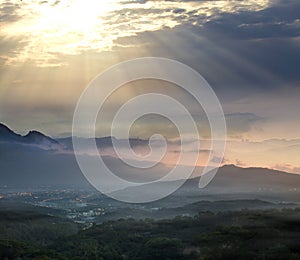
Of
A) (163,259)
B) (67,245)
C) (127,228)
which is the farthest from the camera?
(127,228)

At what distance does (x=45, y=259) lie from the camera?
3570 inches

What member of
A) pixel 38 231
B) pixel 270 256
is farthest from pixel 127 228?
pixel 270 256

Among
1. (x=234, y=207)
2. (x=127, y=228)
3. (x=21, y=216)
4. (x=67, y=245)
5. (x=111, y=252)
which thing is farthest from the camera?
(x=234, y=207)

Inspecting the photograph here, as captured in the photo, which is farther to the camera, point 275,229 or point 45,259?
point 275,229

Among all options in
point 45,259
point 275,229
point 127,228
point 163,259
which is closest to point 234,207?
point 127,228

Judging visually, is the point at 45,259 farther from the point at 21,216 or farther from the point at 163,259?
the point at 21,216

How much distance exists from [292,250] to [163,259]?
23.9m

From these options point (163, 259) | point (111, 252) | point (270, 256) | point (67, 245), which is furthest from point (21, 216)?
point (270, 256)

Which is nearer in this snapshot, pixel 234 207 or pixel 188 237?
pixel 188 237

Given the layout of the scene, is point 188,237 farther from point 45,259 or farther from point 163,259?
point 45,259

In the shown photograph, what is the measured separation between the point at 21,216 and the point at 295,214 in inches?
3641

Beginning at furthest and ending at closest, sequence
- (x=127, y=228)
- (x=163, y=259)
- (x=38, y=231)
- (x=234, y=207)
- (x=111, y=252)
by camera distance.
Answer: (x=234, y=207)
(x=38, y=231)
(x=127, y=228)
(x=111, y=252)
(x=163, y=259)

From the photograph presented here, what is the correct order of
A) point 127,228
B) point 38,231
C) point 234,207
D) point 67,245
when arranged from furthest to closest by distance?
point 234,207 → point 38,231 → point 127,228 → point 67,245

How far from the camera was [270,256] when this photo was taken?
8519 centimetres
